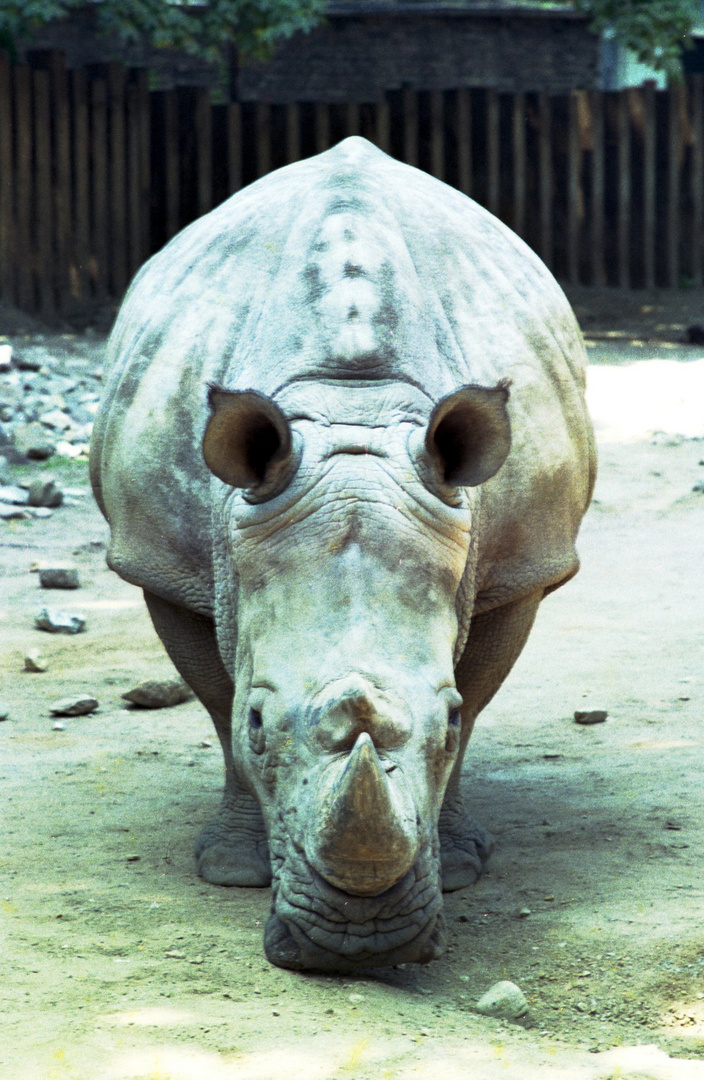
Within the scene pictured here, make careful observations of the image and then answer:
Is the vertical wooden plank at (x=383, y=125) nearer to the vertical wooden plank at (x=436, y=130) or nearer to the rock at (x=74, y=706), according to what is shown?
the vertical wooden plank at (x=436, y=130)

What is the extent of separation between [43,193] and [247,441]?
472 inches

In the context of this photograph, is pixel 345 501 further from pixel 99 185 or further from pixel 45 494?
pixel 99 185

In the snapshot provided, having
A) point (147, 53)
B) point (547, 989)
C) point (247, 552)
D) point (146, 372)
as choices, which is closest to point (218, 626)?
point (247, 552)

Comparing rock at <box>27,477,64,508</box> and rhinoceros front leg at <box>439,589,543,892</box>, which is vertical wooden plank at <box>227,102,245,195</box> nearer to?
rock at <box>27,477,64,508</box>

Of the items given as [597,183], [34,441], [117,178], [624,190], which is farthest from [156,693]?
[624,190]

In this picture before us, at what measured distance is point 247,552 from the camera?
3.44m

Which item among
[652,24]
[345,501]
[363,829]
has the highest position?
[652,24]

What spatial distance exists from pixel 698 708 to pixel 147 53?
16886mm

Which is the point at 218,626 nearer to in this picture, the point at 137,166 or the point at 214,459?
the point at 214,459

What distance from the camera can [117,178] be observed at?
49.6 feet

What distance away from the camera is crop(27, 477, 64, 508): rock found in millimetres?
9539

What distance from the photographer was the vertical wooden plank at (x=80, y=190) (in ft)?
48.5

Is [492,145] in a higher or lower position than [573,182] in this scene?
higher

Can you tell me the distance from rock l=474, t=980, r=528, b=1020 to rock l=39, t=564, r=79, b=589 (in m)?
4.87
